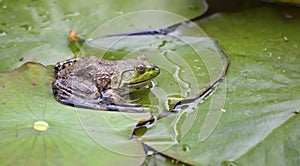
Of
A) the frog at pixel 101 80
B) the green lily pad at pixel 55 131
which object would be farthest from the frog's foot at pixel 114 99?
the green lily pad at pixel 55 131

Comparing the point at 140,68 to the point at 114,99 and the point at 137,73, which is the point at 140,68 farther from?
the point at 114,99

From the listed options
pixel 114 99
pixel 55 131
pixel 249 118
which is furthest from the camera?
pixel 114 99

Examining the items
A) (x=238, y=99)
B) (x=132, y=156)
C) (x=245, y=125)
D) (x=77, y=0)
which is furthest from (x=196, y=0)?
(x=132, y=156)

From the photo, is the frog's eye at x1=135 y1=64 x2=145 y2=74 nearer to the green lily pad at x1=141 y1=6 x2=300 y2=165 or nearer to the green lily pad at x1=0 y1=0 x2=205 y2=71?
the green lily pad at x1=141 y1=6 x2=300 y2=165

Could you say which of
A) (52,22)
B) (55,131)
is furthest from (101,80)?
(52,22)

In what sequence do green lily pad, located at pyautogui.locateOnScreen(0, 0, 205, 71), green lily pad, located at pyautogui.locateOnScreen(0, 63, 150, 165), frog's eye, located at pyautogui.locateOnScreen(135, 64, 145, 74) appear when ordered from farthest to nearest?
green lily pad, located at pyautogui.locateOnScreen(0, 0, 205, 71) < frog's eye, located at pyautogui.locateOnScreen(135, 64, 145, 74) < green lily pad, located at pyautogui.locateOnScreen(0, 63, 150, 165)

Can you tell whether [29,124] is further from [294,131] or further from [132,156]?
[294,131]

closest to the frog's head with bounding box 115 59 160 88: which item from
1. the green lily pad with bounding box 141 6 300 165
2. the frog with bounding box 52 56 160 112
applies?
the frog with bounding box 52 56 160 112
